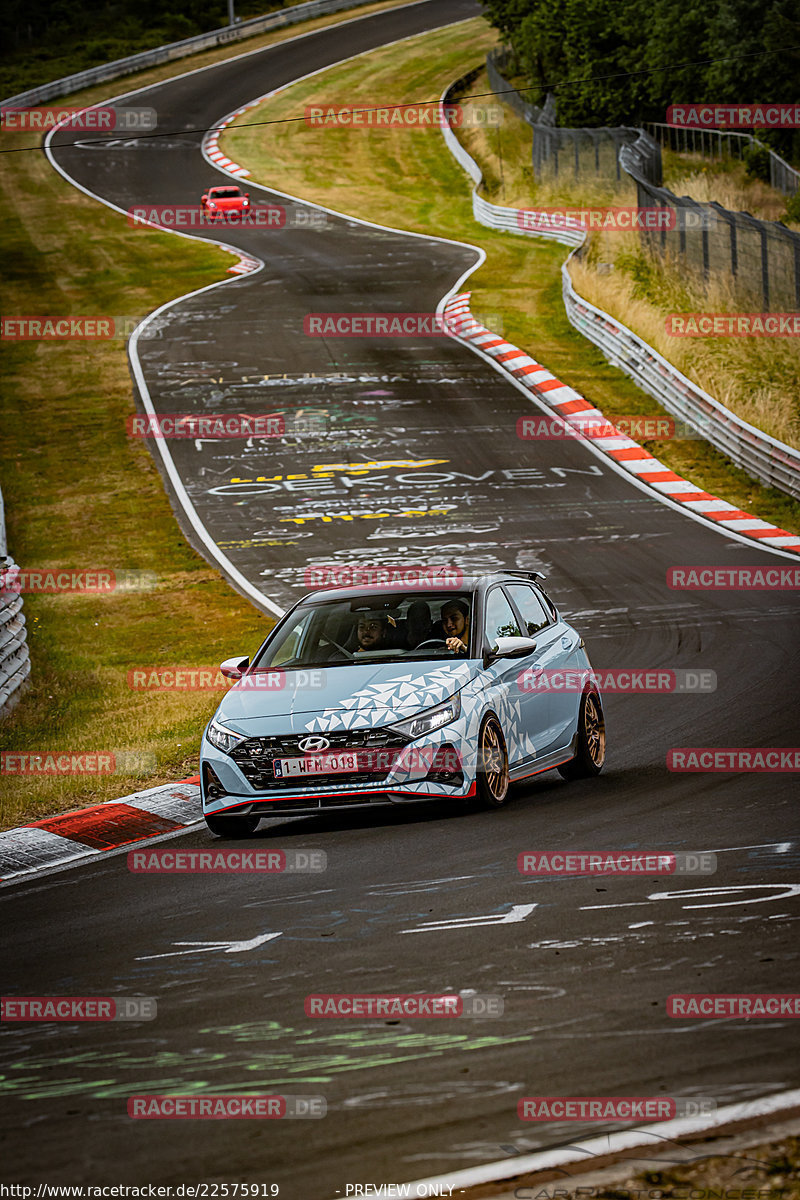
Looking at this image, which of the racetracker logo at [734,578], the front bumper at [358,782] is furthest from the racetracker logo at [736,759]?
the racetracker logo at [734,578]

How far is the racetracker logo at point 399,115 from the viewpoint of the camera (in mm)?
70188

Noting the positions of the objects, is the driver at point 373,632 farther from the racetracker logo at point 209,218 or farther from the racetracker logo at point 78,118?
the racetracker logo at point 78,118

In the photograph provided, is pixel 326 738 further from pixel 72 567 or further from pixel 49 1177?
pixel 72 567

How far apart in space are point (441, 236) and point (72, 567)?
30.5m

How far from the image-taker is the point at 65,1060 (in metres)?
5.69

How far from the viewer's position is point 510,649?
10.3 metres

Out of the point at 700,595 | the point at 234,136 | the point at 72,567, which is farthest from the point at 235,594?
the point at 234,136

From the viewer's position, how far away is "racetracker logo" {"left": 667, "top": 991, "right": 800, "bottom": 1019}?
5637 millimetres

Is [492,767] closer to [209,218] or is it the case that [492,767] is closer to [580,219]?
[580,219]

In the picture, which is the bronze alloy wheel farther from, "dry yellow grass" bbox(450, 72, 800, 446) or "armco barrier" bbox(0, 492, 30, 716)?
"dry yellow grass" bbox(450, 72, 800, 446)

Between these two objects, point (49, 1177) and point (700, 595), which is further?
point (700, 595)

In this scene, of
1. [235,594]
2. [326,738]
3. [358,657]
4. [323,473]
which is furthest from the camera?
[323,473]

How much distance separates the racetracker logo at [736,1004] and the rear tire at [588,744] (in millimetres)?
5678

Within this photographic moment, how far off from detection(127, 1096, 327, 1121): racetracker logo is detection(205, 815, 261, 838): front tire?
4.89 m
